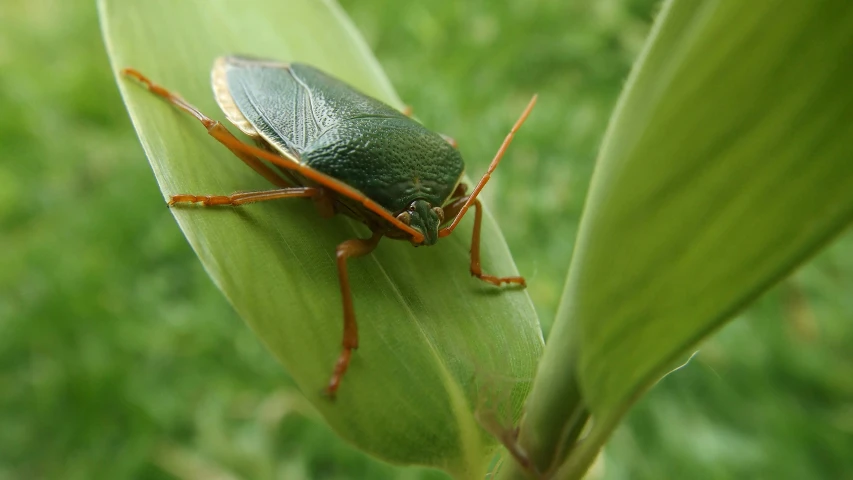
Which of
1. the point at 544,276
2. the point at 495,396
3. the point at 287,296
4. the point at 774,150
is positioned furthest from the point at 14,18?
the point at 774,150

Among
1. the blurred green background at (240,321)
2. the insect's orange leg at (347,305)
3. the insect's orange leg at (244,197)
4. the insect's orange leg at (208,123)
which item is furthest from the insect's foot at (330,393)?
the blurred green background at (240,321)

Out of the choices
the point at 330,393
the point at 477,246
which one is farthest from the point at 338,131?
the point at 330,393

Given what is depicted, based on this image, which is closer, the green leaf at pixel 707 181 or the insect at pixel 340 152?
the green leaf at pixel 707 181

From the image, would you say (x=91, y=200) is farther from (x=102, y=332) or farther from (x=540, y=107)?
(x=540, y=107)

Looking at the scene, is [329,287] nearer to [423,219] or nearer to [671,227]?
[423,219]

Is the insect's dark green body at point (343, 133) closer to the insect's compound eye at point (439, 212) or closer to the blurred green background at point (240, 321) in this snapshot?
the insect's compound eye at point (439, 212)

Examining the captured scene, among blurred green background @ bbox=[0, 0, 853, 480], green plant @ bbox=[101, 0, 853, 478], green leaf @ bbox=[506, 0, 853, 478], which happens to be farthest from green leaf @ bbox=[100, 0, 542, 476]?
blurred green background @ bbox=[0, 0, 853, 480]
